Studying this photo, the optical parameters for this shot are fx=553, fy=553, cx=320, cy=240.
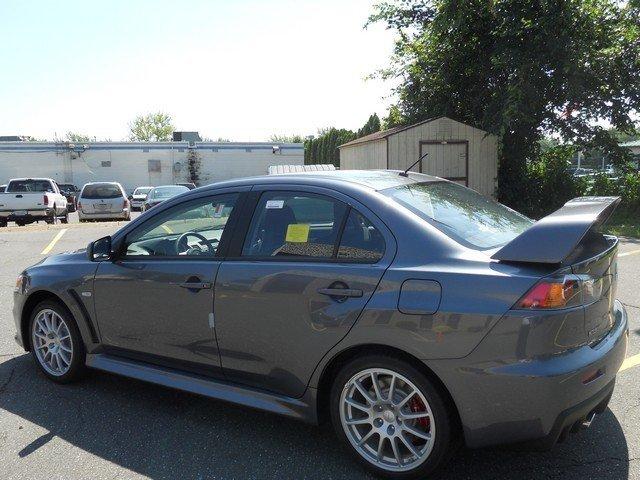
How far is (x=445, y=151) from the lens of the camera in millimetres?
15461

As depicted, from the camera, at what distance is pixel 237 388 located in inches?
130

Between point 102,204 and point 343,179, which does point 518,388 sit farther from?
point 102,204

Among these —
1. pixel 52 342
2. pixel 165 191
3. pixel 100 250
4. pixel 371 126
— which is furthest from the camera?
pixel 371 126

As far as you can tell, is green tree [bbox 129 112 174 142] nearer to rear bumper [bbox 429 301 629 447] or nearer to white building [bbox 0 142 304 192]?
white building [bbox 0 142 304 192]

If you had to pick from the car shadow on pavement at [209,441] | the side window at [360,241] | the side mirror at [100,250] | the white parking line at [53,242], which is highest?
the side window at [360,241]

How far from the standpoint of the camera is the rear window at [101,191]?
63.2 ft

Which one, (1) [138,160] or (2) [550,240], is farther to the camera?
(1) [138,160]

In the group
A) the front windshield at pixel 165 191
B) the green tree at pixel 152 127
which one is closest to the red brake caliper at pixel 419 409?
the front windshield at pixel 165 191

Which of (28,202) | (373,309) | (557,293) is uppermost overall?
(28,202)

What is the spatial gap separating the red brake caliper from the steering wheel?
5.01 ft

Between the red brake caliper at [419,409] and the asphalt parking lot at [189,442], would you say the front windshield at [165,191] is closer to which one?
the asphalt parking lot at [189,442]

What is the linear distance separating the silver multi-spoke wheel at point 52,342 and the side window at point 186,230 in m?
0.93

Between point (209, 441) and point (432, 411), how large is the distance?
4.72 feet

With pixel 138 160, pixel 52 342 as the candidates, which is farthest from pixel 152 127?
pixel 52 342
